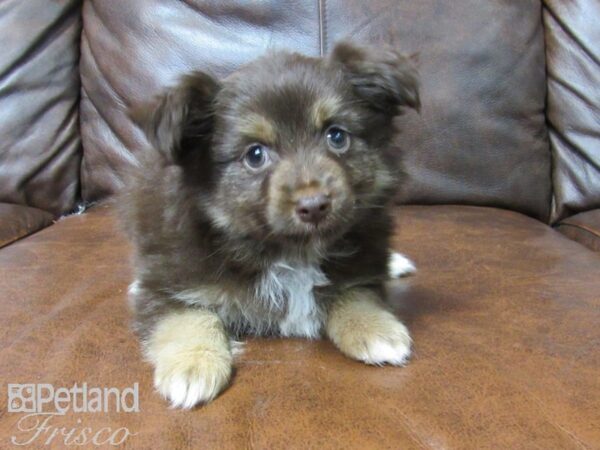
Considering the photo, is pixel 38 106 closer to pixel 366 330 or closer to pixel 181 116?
pixel 181 116

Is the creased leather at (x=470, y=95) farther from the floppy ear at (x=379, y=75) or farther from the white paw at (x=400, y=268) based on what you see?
the floppy ear at (x=379, y=75)

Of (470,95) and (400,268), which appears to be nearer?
(400,268)

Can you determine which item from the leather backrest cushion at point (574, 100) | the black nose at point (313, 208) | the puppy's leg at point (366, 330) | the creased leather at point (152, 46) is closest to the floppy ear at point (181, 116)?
the black nose at point (313, 208)

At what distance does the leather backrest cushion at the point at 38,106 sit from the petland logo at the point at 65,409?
2.37 metres

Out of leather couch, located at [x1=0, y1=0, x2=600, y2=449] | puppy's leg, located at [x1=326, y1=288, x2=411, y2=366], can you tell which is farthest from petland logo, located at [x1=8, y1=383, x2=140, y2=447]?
puppy's leg, located at [x1=326, y1=288, x2=411, y2=366]

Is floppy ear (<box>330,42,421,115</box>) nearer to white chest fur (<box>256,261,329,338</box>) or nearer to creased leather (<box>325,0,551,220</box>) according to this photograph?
white chest fur (<box>256,261,329,338</box>)

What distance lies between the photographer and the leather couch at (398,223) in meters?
1.68

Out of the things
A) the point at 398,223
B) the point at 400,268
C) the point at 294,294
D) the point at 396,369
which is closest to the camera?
the point at 396,369

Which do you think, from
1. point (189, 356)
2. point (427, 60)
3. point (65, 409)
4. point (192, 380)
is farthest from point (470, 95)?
point (65, 409)

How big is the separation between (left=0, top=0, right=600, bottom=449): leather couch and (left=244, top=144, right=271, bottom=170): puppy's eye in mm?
504

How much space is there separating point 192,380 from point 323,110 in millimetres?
1049

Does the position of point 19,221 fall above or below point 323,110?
below

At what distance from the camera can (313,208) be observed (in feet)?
6.39

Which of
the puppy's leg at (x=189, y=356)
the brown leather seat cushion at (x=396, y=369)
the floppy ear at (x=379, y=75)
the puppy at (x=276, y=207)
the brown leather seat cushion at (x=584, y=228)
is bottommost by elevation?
the brown leather seat cushion at (x=584, y=228)
